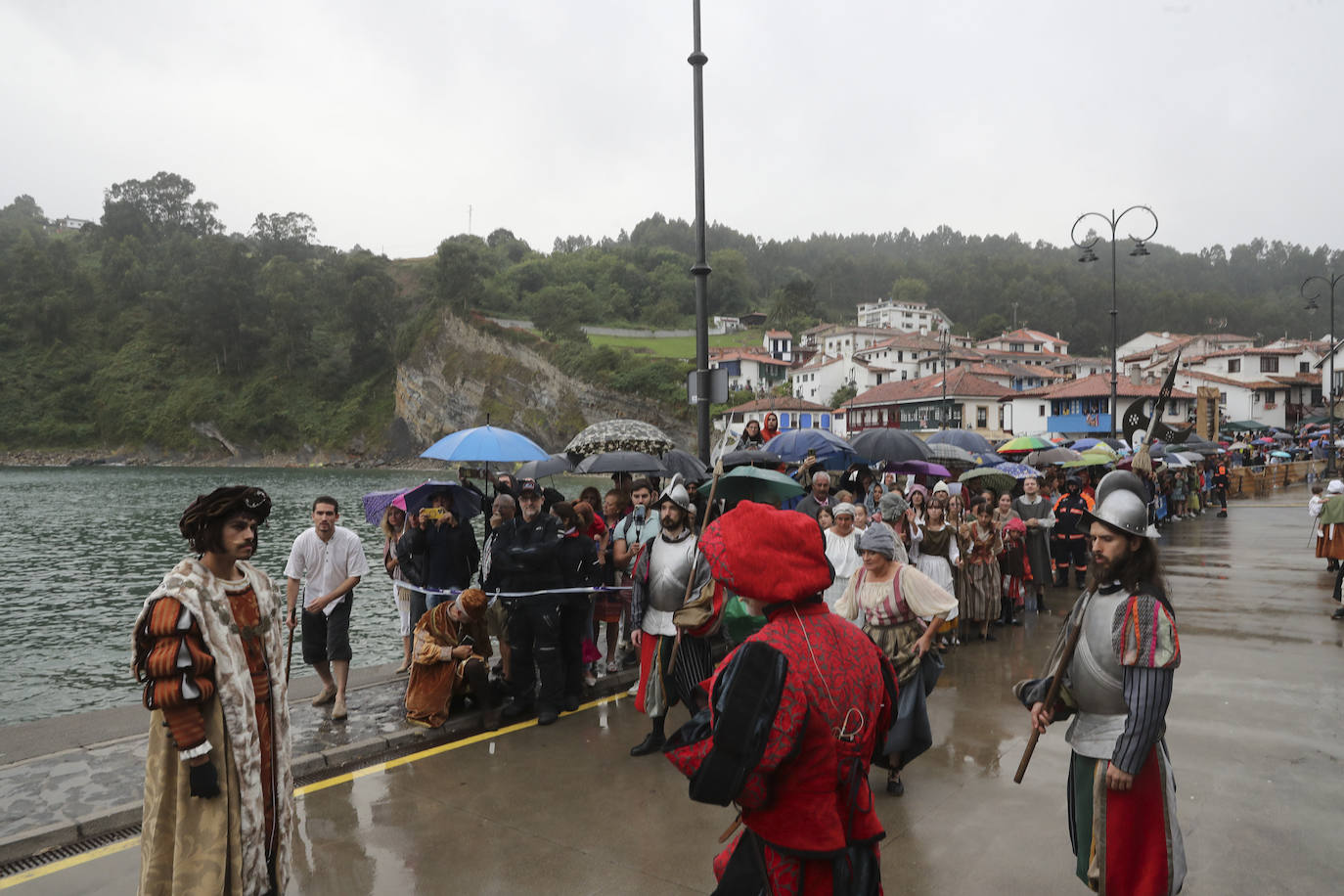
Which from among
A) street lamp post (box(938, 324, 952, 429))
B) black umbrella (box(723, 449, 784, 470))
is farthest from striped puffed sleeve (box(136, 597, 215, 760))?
street lamp post (box(938, 324, 952, 429))

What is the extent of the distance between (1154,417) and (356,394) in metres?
95.2

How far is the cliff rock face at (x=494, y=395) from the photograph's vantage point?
72.4 meters

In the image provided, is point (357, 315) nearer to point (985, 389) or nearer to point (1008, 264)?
point (985, 389)

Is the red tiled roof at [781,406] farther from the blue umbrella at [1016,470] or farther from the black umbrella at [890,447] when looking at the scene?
the black umbrella at [890,447]

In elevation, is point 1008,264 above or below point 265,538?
above

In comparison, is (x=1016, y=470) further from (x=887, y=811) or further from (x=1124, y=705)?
(x=1124, y=705)

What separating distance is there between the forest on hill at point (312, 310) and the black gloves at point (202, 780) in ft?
223

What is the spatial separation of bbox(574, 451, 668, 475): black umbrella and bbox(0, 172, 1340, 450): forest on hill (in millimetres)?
59411

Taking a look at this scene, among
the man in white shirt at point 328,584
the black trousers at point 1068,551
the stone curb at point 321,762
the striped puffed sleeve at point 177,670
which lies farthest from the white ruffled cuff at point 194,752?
the black trousers at point 1068,551

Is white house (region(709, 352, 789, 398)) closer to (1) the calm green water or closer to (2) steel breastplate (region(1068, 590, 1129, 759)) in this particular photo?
(1) the calm green water

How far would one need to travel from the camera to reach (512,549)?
668 cm

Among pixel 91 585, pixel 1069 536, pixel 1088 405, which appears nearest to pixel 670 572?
pixel 1069 536

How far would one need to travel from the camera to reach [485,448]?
9.14m

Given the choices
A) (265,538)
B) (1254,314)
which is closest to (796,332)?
(1254,314)
